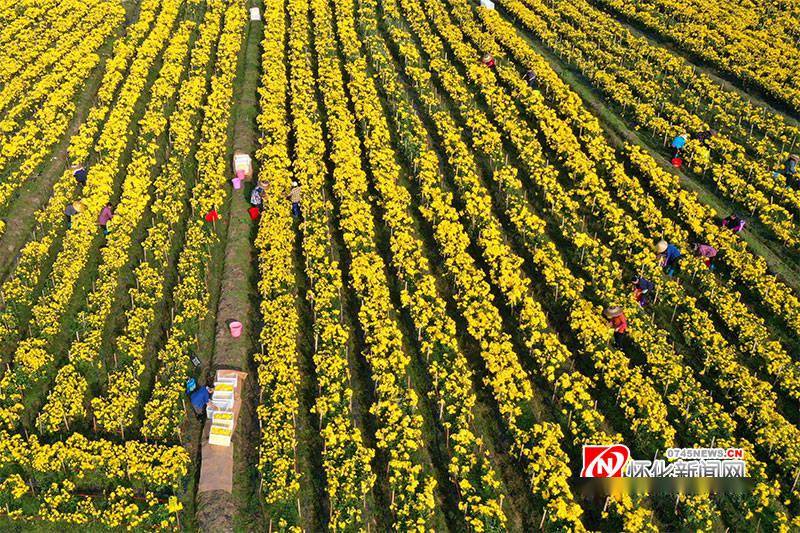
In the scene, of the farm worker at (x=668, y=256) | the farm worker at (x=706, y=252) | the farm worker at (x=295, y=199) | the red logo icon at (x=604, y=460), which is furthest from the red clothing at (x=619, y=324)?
the farm worker at (x=295, y=199)

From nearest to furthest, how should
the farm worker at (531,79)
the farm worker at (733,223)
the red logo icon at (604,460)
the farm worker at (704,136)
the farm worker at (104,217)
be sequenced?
the red logo icon at (604,460)
the farm worker at (733,223)
the farm worker at (104,217)
the farm worker at (704,136)
the farm worker at (531,79)

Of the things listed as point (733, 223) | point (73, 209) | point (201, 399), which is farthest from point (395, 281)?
point (733, 223)

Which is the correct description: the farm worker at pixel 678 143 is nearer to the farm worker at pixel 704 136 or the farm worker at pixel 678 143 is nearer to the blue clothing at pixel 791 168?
the farm worker at pixel 704 136

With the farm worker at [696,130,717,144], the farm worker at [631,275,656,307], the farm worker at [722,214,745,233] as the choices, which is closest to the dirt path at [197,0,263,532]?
the farm worker at [631,275,656,307]

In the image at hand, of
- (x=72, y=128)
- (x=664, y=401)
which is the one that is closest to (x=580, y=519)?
(x=664, y=401)

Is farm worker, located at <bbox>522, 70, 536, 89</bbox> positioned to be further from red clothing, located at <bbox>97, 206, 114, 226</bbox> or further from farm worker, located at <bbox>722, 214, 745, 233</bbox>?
red clothing, located at <bbox>97, 206, 114, 226</bbox>

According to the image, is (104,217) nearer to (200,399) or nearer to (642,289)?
(200,399)
